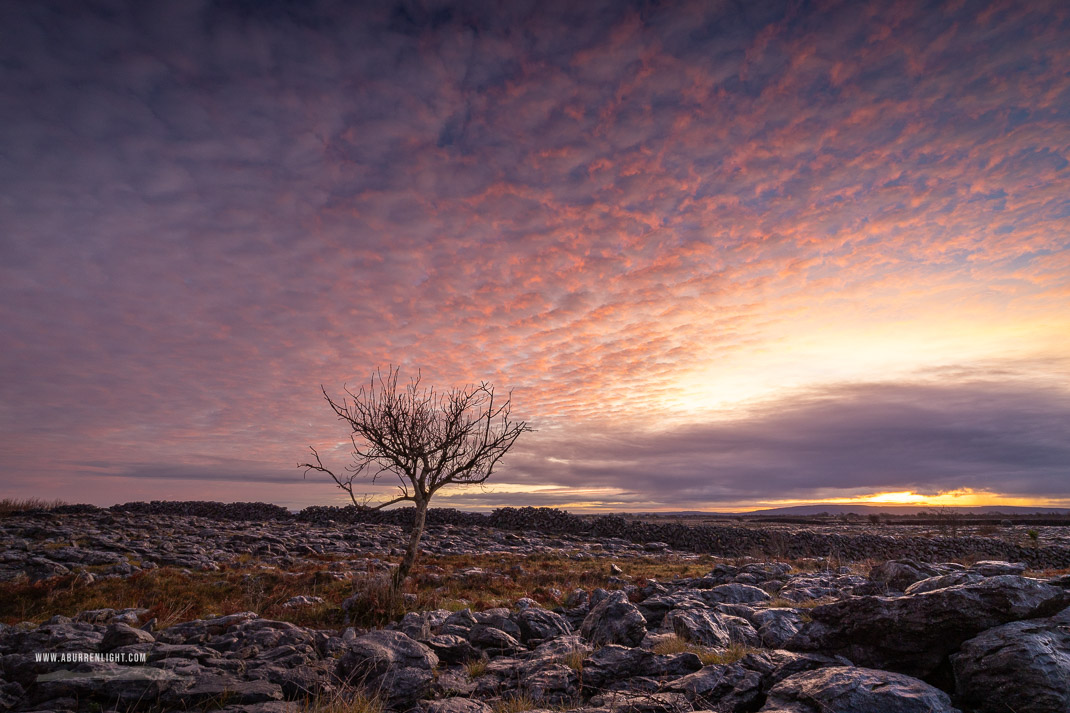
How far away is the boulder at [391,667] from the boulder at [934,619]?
6.51 meters

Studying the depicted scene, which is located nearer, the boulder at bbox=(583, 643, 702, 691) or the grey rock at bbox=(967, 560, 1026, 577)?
the boulder at bbox=(583, 643, 702, 691)

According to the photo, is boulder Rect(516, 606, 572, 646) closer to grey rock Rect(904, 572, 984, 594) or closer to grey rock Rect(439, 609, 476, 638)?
grey rock Rect(439, 609, 476, 638)

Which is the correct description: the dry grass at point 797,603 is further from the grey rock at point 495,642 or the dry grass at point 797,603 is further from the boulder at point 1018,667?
the grey rock at point 495,642

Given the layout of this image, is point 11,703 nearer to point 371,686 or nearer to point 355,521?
point 371,686

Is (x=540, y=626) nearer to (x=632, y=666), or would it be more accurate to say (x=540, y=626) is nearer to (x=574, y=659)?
(x=574, y=659)

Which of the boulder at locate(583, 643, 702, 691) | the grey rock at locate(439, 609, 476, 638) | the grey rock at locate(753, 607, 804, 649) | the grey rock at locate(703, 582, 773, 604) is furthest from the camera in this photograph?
the grey rock at locate(703, 582, 773, 604)

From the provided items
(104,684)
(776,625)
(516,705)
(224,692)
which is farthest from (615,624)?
(104,684)

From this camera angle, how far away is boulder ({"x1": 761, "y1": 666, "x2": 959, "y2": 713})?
568cm

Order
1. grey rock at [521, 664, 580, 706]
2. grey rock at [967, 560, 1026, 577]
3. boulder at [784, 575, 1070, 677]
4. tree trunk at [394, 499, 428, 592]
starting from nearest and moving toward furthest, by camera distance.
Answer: boulder at [784, 575, 1070, 677] → grey rock at [521, 664, 580, 706] → grey rock at [967, 560, 1026, 577] → tree trunk at [394, 499, 428, 592]

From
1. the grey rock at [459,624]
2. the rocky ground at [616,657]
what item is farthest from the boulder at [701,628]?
the grey rock at [459,624]

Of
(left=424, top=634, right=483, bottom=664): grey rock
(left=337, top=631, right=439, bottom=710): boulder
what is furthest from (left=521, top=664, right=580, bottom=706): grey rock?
(left=424, top=634, right=483, bottom=664): grey rock

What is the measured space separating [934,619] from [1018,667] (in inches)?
53.2

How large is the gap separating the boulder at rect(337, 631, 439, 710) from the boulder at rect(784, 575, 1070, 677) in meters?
6.51

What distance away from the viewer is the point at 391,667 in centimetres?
806
